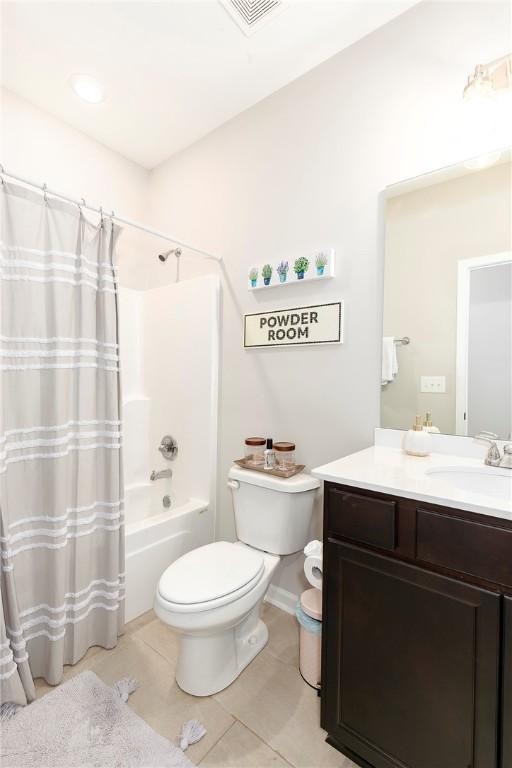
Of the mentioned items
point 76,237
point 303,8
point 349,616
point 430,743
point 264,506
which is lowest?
point 430,743

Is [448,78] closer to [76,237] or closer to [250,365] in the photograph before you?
[250,365]

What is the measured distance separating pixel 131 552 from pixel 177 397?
2.99 ft

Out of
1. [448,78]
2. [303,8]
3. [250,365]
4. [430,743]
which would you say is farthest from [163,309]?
[430,743]

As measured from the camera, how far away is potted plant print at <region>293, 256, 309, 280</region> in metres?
1.74

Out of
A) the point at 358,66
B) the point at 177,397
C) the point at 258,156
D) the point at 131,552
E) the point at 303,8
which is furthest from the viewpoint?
the point at 177,397

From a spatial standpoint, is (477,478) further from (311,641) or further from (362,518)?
(311,641)

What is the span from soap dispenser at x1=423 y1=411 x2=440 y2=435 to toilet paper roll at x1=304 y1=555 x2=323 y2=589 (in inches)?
26.4

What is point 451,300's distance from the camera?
1.39m

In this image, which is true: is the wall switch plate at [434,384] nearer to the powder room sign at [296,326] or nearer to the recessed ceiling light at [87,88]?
the powder room sign at [296,326]

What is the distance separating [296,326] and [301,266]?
29 cm

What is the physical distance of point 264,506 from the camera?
164 cm

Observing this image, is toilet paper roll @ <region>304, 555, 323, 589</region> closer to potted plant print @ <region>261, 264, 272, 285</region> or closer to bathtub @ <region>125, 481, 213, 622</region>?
bathtub @ <region>125, 481, 213, 622</region>

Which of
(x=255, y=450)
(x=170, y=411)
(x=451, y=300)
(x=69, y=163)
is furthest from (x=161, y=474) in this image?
(x=69, y=163)

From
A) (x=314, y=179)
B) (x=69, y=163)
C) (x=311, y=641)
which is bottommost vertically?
(x=311, y=641)
